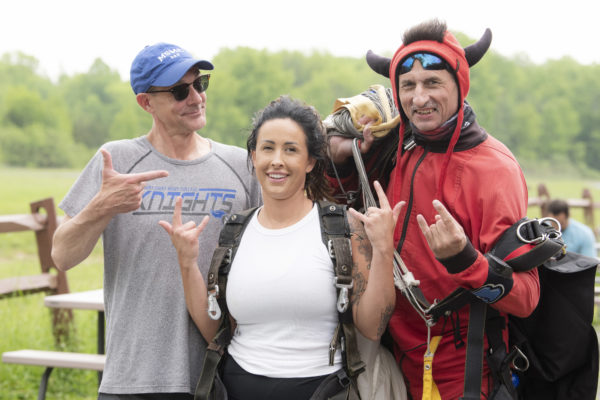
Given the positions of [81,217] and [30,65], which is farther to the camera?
[30,65]

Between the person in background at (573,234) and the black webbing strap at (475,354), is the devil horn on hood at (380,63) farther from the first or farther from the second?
the person in background at (573,234)

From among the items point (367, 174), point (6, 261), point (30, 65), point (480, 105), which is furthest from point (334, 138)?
point (30, 65)

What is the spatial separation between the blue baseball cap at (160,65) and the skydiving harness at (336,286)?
694 mm

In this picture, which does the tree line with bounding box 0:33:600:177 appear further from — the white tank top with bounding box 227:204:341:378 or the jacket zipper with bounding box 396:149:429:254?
the white tank top with bounding box 227:204:341:378

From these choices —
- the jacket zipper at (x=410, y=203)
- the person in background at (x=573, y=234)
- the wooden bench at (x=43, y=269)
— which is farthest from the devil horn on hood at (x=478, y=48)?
the person in background at (x=573, y=234)

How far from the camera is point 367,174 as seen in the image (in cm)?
301

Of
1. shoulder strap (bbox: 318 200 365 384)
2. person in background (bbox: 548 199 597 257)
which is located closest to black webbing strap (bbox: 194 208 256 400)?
shoulder strap (bbox: 318 200 365 384)

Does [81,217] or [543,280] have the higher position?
[81,217]

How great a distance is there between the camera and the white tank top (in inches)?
95.8

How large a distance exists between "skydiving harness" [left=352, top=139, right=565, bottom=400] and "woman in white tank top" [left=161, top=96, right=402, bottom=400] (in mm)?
203

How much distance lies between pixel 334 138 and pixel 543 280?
112cm

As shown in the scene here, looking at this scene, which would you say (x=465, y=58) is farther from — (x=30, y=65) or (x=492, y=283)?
(x=30, y=65)

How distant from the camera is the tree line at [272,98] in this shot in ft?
136

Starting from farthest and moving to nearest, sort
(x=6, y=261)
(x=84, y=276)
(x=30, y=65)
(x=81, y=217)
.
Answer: (x=30, y=65)
(x=6, y=261)
(x=84, y=276)
(x=81, y=217)
